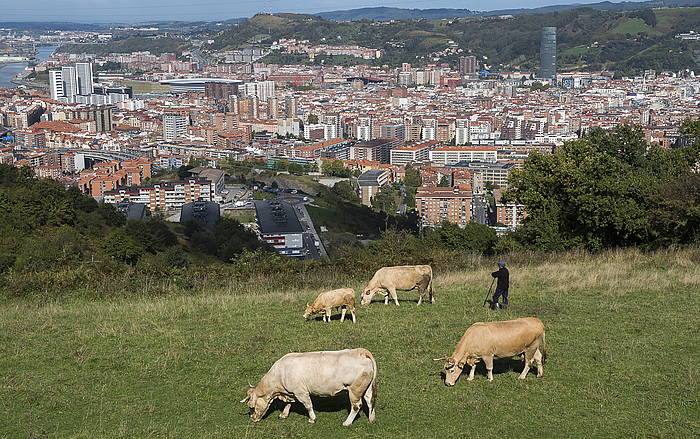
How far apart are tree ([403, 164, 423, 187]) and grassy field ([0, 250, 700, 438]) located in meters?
38.8

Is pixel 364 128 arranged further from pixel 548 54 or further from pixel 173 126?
pixel 548 54

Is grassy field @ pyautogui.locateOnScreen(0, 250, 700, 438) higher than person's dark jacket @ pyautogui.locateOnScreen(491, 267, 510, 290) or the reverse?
the reverse

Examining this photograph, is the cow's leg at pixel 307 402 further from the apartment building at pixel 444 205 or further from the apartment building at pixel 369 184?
the apartment building at pixel 369 184

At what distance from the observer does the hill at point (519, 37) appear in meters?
106

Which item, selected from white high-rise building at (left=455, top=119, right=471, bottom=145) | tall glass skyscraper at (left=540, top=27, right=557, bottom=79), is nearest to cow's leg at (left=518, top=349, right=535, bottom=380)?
white high-rise building at (left=455, top=119, right=471, bottom=145)

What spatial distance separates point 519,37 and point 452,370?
403ft

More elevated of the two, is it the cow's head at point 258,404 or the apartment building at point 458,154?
Answer: the cow's head at point 258,404

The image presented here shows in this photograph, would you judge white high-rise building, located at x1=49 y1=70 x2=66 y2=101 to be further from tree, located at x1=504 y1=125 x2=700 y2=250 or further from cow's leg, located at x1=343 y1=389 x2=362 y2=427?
cow's leg, located at x1=343 y1=389 x2=362 y2=427

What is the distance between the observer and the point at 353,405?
4168mm

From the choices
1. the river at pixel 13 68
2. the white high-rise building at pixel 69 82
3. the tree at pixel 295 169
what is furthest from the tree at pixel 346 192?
the river at pixel 13 68

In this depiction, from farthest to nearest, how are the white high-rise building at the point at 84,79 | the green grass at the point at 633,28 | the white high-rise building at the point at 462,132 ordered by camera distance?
the green grass at the point at 633,28
the white high-rise building at the point at 84,79
the white high-rise building at the point at 462,132

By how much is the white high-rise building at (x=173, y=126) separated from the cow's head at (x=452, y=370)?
6088cm

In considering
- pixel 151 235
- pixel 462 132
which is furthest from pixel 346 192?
pixel 462 132

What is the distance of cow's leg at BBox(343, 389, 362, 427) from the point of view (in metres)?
4.15
